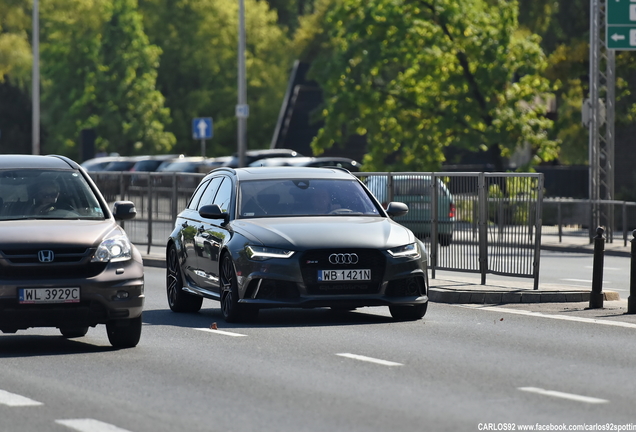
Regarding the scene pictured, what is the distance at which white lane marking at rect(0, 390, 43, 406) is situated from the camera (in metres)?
9.11

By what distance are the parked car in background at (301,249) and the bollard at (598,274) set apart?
2049 mm

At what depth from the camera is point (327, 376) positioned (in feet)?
33.7

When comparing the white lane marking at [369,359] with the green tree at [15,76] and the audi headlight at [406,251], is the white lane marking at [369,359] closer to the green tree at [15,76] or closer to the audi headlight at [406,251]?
the audi headlight at [406,251]

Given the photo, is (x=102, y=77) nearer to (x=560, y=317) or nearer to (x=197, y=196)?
(x=197, y=196)

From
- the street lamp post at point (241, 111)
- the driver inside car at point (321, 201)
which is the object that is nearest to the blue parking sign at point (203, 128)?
the street lamp post at point (241, 111)

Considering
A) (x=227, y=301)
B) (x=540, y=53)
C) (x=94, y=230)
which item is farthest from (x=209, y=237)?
(x=540, y=53)

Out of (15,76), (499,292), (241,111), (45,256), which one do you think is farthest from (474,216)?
(15,76)

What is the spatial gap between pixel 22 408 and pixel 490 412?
2.86 metres

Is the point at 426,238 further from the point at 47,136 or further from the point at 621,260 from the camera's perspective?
the point at 47,136

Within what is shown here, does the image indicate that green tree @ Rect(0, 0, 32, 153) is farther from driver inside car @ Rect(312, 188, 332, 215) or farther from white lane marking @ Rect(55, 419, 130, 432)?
white lane marking @ Rect(55, 419, 130, 432)

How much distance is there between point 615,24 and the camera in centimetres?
2911

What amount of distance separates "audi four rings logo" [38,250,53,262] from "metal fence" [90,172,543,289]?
7.19 m

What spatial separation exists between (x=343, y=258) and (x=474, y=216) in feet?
17.0

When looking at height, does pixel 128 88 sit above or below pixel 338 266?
above
